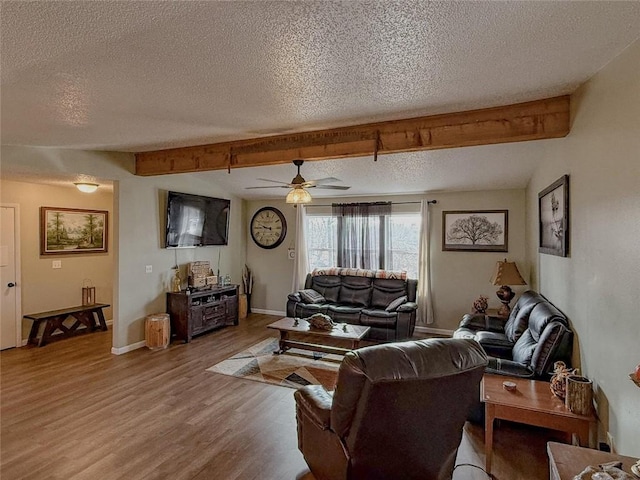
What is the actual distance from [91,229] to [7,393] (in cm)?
325

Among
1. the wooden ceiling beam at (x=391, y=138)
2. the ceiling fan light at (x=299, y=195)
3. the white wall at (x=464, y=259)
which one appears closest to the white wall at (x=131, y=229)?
the wooden ceiling beam at (x=391, y=138)

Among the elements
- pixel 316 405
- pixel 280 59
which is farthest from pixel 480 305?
pixel 280 59

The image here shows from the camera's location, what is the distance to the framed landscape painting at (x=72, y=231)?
554 cm

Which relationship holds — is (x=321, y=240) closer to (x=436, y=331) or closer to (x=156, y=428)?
(x=436, y=331)

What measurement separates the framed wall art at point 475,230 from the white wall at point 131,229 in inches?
173

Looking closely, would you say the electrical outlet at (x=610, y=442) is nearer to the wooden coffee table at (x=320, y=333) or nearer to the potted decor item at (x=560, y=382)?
the potted decor item at (x=560, y=382)

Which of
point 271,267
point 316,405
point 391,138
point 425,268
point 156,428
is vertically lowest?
point 156,428

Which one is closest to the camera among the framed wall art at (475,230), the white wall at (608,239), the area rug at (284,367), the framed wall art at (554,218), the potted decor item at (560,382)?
the white wall at (608,239)

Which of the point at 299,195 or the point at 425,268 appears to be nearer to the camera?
the point at 299,195

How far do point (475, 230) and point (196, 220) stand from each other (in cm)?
461

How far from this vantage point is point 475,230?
577 cm

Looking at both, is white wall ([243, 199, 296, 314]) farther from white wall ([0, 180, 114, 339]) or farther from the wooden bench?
the wooden bench

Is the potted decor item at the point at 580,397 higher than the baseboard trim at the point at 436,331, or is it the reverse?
the potted decor item at the point at 580,397

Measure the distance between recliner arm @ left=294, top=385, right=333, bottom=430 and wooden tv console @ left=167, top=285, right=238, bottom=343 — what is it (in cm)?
361
